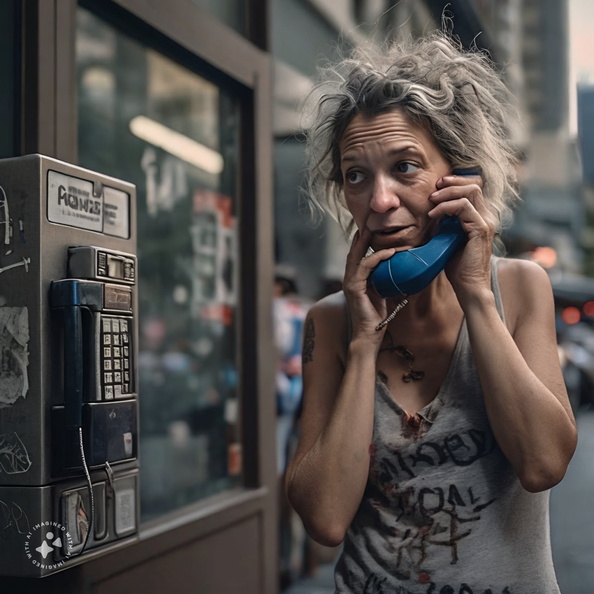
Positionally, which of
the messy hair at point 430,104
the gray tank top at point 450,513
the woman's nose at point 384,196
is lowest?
the gray tank top at point 450,513

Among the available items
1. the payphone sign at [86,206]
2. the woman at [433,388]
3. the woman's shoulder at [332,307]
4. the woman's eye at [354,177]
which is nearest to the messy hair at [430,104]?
the woman at [433,388]

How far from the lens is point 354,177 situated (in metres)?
1.83

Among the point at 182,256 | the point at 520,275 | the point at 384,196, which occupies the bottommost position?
the point at 520,275

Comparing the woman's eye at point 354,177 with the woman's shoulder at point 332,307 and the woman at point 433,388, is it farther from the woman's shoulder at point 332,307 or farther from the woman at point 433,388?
the woman's shoulder at point 332,307

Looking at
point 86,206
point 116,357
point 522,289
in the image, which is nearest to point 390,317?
point 522,289

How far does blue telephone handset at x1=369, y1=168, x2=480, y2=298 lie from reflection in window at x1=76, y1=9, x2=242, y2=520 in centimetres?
253

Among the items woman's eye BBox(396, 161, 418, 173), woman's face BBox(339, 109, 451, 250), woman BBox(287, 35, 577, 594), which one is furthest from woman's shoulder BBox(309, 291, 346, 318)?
woman's eye BBox(396, 161, 418, 173)

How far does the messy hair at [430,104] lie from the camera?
5.87ft

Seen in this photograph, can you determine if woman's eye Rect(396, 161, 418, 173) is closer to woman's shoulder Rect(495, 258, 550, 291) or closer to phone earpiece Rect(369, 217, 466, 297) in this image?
phone earpiece Rect(369, 217, 466, 297)

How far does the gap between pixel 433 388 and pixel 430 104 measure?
60 centimetres

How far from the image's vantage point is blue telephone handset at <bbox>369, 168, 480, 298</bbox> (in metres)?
1.74

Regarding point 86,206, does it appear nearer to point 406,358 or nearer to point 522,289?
point 406,358

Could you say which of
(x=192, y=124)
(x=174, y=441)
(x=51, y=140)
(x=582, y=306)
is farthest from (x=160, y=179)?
(x=582, y=306)

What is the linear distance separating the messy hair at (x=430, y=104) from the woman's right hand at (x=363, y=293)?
10.2 inches
